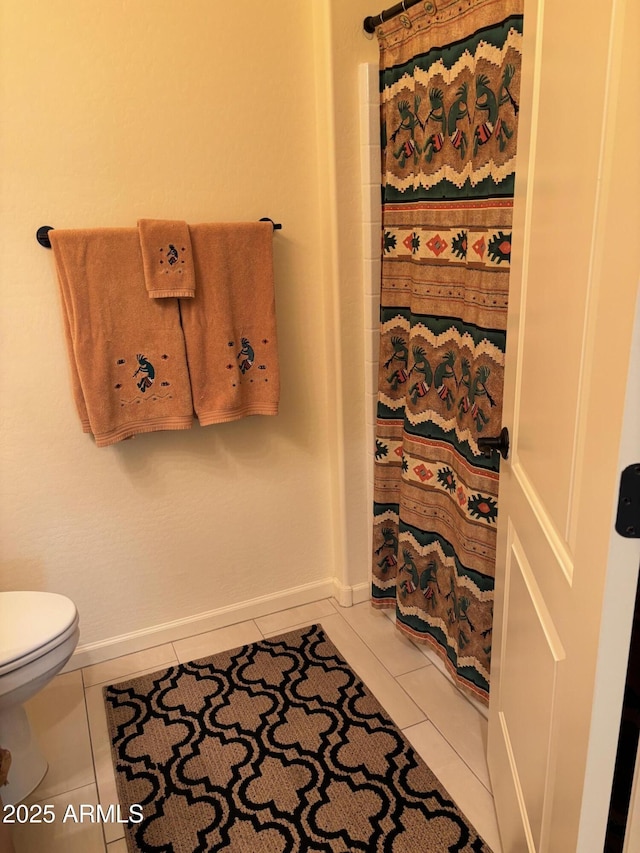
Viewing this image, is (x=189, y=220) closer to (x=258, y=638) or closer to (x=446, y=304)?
(x=446, y=304)

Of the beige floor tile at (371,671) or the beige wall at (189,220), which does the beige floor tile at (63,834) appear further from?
the beige floor tile at (371,671)

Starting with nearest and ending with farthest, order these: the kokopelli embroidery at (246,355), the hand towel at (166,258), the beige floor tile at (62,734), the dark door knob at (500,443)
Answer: the dark door knob at (500,443)
the beige floor tile at (62,734)
the hand towel at (166,258)
the kokopelli embroidery at (246,355)

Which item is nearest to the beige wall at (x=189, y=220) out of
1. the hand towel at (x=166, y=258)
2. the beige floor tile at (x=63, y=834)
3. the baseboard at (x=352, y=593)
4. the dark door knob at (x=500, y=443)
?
the baseboard at (x=352, y=593)

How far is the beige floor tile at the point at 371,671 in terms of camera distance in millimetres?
1891

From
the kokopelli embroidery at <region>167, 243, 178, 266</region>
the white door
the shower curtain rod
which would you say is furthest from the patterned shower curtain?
the kokopelli embroidery at <region>167, 243, 178, 266</region>

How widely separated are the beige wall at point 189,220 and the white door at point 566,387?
1.02 m

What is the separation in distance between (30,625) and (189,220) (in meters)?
1.25

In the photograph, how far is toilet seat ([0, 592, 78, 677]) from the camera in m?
1.55

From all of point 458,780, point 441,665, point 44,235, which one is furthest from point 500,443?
point 44,235

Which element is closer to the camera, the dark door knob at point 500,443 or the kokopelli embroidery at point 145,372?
the dark door knob at point 500,443

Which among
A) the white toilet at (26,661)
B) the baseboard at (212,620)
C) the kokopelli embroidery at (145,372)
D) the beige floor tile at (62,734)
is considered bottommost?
the beige floor tile at (62,734)

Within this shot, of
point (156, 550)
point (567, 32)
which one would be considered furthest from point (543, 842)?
point (156, 550)

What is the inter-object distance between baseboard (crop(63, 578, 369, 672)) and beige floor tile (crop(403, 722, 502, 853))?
697 mm

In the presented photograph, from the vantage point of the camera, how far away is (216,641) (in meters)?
2.27
